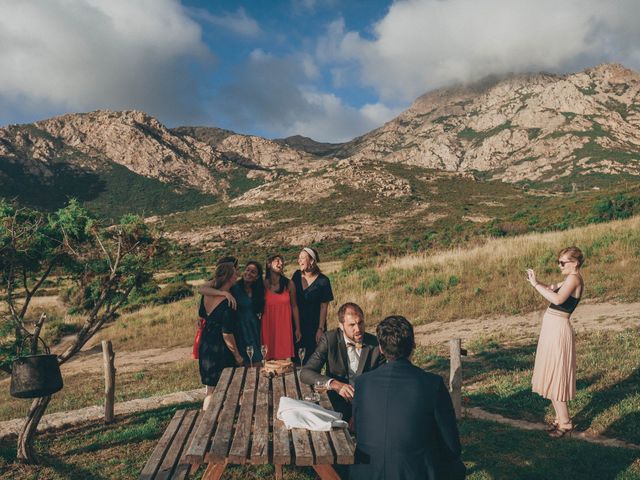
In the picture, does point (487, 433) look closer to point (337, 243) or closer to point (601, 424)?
point (601, 424)

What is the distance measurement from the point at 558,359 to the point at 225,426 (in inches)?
143

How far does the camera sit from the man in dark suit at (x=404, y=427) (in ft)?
8.63

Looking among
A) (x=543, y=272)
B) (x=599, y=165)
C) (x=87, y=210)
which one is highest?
(x=599, y=165)

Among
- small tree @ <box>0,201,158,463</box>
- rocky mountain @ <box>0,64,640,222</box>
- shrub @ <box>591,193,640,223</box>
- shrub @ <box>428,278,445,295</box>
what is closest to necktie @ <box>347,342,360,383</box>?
small tree @ <box>0,201,158,463</box>

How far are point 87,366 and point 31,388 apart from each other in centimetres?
1057

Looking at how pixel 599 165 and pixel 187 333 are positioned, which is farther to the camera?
pixel 599 165

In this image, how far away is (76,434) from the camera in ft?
22.4

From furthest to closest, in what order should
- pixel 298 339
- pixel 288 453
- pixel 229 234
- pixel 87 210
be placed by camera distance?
pixel 229 234 → pixel 298 339 → pixel 87 210 → pixel 288 453

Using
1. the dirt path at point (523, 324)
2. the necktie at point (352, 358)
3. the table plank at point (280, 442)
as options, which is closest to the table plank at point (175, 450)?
the table plank at point (280, 442)

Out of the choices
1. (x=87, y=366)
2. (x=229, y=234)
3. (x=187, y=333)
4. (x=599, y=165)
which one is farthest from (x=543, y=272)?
(x=599, y=165)

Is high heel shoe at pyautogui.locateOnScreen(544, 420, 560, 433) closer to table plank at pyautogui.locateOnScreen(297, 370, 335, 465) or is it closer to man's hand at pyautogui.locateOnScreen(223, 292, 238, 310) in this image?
table plank at pyautogui.locateOnScreen(297, 370, 335, 465)

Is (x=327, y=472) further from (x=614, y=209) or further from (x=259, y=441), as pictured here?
(x=614, y=209)

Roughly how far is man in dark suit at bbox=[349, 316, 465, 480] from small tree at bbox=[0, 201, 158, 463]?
4224 mm

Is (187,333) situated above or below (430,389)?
below
